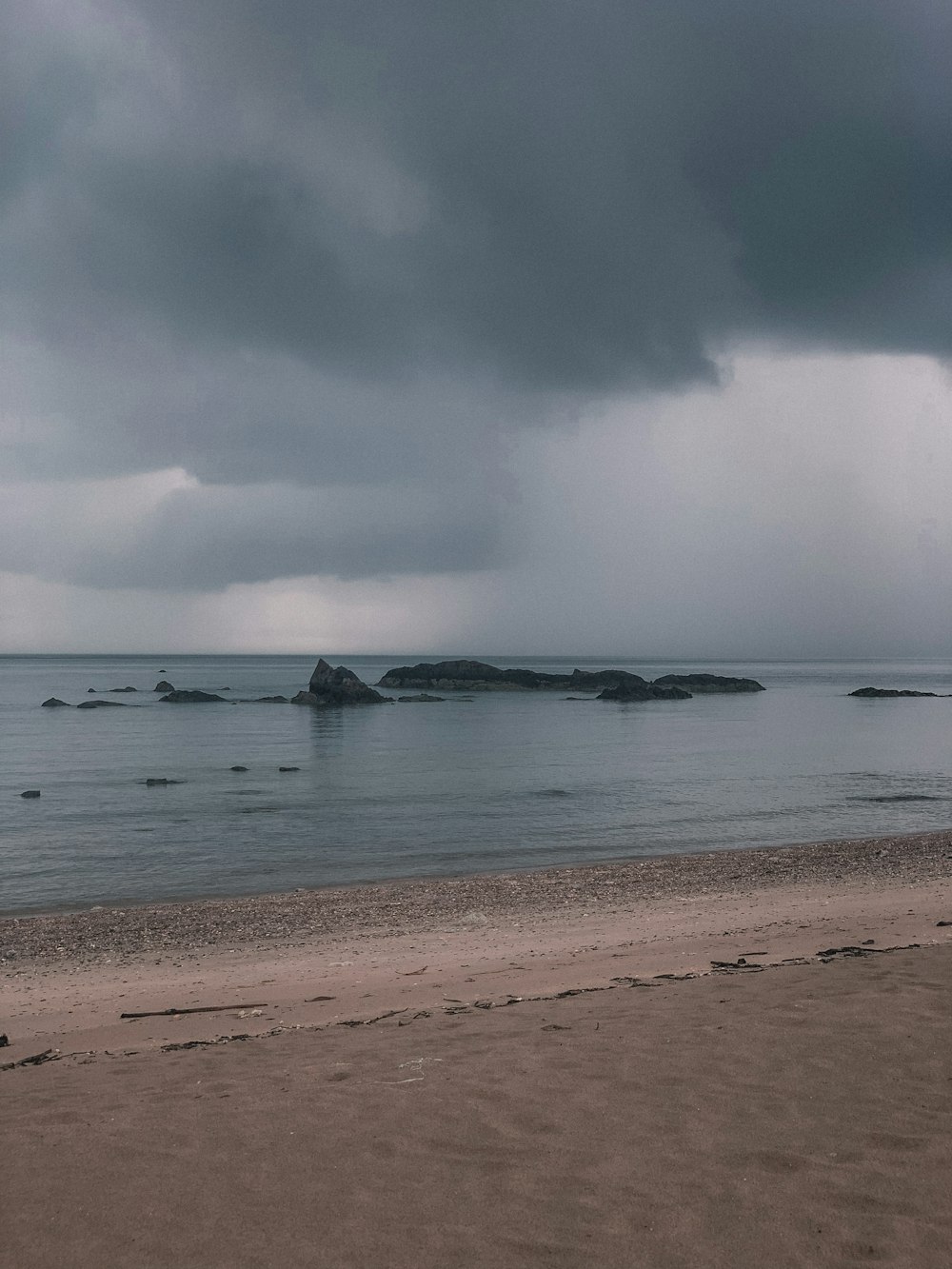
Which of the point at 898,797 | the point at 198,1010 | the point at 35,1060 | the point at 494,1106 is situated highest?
the point at 494,1106

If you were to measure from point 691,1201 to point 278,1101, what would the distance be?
11.8ft

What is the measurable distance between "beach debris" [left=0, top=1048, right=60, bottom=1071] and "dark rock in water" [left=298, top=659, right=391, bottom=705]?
3638 inches

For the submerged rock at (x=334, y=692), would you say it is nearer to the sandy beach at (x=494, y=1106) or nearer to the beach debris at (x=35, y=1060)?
the sandy beach at (x=494, y=1106)

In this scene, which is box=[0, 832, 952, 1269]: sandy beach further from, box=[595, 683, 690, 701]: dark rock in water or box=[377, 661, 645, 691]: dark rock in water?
box=[377, 661, 645, 691]: dark rock in water

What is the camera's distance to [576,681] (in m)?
144

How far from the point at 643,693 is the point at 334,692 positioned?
44882 mm

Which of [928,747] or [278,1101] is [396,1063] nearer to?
[278,1101]

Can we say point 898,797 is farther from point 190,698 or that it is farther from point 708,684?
point 708,684

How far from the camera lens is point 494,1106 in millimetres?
6957

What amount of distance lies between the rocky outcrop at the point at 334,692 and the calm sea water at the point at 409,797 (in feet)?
77.8

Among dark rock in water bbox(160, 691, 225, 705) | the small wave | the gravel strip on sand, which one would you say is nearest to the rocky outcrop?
dark rock in water bbox(160, 691, 225, 705)

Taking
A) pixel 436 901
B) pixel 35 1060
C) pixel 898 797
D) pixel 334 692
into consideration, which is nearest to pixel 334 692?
pixel 334 692

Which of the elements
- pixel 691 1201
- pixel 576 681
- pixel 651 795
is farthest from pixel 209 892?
pixel 576 681

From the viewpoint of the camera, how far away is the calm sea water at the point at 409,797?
78.4 feet
